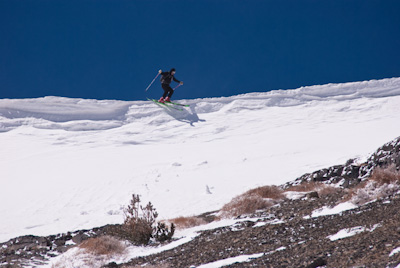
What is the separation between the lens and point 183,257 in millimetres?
7191

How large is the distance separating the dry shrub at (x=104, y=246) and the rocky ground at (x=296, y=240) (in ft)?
3.46

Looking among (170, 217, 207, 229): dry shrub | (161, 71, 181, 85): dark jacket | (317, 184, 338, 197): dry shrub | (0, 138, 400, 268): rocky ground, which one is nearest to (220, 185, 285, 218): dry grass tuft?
(0, 138, 400, 268): rocky ground

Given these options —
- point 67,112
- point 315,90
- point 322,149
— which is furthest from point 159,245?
point 315,90

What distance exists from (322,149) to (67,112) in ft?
64.0

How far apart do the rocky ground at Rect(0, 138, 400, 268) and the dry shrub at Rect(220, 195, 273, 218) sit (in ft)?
1.13

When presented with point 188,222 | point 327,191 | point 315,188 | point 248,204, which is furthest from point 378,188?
point 188,222

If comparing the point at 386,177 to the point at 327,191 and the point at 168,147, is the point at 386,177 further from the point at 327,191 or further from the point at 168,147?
the point at 168,147

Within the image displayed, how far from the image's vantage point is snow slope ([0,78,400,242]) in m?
15.1

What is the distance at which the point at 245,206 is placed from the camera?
34.4 ft

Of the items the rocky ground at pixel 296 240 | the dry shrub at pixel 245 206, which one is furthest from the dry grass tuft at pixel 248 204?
the rocky ground at pixel 296 240

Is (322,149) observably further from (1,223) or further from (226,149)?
(1,223)

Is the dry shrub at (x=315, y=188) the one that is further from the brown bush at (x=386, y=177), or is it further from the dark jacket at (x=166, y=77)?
the dark jacket at (x=166, y=77)

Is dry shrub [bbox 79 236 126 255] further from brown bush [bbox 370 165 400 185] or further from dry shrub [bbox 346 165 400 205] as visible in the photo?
brown bush [bbox 370 165 400 185]

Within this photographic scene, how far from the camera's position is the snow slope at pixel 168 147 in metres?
15.1
